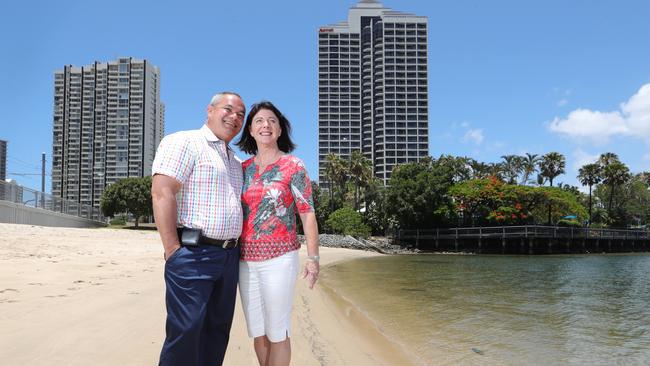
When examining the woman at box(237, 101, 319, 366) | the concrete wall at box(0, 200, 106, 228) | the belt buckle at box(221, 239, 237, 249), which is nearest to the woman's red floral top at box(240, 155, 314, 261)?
the woman at box(237, 101, 319, 366)

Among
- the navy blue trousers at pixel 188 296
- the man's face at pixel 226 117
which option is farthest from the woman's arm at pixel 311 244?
the man's face at pixel 226 117

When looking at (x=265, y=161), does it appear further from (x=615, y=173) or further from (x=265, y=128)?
(x=615, y=173)

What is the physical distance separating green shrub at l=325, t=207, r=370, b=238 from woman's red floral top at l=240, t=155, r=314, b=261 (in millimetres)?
48665

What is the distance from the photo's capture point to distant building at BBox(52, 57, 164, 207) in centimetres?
10712

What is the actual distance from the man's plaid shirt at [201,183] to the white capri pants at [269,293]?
266 millimetres

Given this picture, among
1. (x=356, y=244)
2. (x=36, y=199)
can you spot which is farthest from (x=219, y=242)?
(x=356, y=244)

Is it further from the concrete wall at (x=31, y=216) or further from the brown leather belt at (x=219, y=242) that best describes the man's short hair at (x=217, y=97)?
the concrete wall at (x=31, y=216)

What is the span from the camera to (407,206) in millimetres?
51500

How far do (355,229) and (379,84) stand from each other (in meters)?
73.0

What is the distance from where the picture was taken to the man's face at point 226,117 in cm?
275

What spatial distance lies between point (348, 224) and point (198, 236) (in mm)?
49409

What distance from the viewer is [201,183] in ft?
8.28

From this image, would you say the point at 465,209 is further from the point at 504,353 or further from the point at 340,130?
the point at 340,130

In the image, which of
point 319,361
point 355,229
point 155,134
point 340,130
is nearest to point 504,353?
point 319,361
